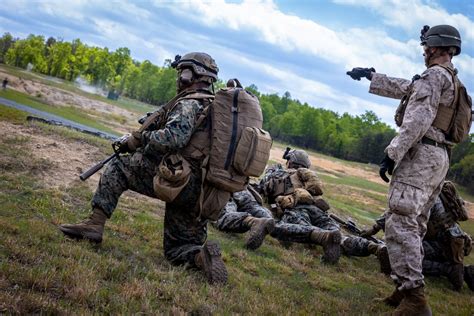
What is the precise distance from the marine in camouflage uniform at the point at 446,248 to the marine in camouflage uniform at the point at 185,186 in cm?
445

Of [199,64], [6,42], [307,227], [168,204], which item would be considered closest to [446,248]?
[307,227]

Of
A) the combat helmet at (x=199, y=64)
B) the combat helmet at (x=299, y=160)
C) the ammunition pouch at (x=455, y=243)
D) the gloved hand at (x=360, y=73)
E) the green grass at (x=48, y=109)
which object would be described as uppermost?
the gloved hand at (x=360, y=73)

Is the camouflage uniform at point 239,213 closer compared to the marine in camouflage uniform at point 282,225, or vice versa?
the marine in camouflage uniform at point 282,225

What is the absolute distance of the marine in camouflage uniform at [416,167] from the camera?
4.83 m

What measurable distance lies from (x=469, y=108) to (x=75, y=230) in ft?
14.6

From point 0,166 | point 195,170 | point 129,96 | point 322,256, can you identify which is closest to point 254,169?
point 195,170

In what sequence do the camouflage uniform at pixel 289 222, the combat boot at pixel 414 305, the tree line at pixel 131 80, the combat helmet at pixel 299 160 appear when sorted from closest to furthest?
the combat boot at pixel 414 305, the camouflage uniform at pixel 289 222, the combat helmet at pixel 299 160, the tree line at pixel 131 80

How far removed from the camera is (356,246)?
839cm

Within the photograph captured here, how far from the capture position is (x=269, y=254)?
721 centimetres

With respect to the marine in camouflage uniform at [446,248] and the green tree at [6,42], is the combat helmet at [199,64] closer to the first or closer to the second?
the marine in camouflage uniform at [446,248]

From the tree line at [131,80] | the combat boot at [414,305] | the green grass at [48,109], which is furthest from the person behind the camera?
the tree line at [131,80]

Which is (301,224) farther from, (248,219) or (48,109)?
(48,109)

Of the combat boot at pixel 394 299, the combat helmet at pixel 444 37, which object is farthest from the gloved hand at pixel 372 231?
the combat helmet at pixel 444 37

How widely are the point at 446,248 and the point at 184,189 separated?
548cm
